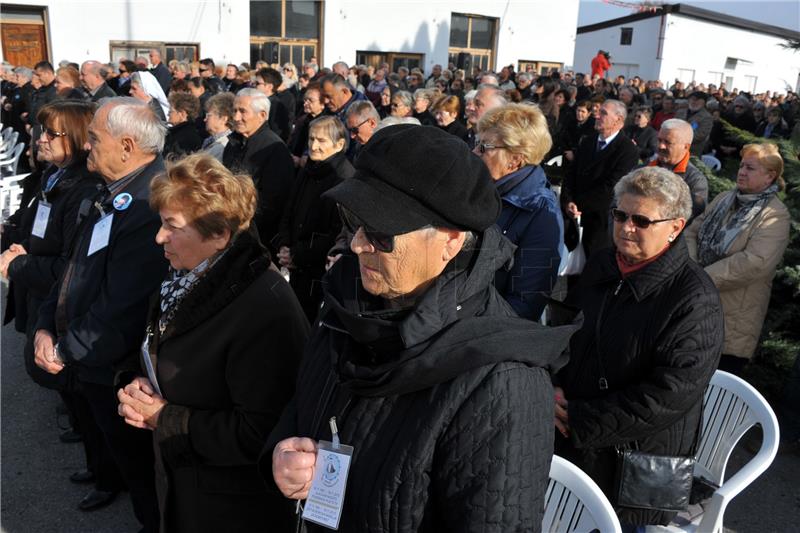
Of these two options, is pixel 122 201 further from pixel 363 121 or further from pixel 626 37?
pixel 626 37

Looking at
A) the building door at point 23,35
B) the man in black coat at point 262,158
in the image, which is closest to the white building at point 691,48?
the building door at point 23,35

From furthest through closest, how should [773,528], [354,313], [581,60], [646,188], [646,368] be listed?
[581,60] → [773,528] → [646,188] → [646,368] → [354,313]

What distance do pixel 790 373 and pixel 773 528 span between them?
46.5 inches

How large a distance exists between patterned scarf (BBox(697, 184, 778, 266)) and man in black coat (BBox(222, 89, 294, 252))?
3.04 meters

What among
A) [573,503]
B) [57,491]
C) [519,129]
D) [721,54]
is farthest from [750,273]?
[721,54]

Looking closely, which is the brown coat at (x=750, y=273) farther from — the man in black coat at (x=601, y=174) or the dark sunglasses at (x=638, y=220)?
the man in black coat at (x=601, y=174)

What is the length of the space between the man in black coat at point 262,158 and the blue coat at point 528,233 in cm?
257

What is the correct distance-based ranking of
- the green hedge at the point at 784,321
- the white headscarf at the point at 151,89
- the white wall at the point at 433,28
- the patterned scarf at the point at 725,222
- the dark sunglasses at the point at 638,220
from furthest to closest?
the white wall at the point at 433,28, the white headscarf at the point at 151,89, the green hedge at the point at 784,321, the patterned scarf at the point at 725,222, the dark sunglasses at the point at 638,220

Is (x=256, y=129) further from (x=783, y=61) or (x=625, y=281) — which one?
(x=783, y=61)

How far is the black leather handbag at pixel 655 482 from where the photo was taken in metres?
2.28

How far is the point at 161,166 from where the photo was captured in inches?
112

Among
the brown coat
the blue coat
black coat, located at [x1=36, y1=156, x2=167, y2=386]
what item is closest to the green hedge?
the brown coat

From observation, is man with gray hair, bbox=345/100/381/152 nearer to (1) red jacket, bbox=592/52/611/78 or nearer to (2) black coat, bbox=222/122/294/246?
(2) black coat, bbox=222/122/294/246

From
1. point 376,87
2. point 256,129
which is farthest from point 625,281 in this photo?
point 376,87
